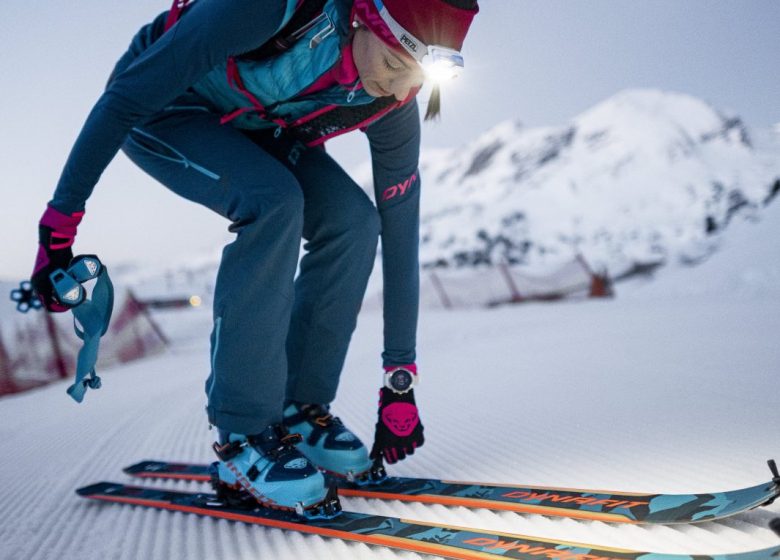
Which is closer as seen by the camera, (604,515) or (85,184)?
(604,515)

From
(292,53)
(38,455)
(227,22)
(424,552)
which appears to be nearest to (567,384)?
(424,552)

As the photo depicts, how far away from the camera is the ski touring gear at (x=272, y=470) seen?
0.99 m

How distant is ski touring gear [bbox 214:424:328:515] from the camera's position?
0.99 meters

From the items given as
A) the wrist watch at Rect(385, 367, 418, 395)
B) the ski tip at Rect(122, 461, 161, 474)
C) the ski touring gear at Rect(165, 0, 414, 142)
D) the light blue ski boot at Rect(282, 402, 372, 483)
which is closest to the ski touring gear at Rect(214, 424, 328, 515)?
the light blue ski boot at Rect(282, 402, 372, 483)

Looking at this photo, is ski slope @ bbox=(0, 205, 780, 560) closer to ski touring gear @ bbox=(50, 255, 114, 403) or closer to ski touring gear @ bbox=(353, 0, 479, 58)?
ski touring gear @ bbox=(50, 255, 114, 403)

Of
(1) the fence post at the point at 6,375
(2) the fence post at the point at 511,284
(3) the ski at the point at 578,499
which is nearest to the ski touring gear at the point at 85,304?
(3) the ski at the point at 578,499

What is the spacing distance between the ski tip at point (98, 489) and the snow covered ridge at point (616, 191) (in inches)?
576

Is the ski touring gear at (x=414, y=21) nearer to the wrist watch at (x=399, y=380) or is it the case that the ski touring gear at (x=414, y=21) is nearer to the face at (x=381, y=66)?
the face at (x=381, y=66)

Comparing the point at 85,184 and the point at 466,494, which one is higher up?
the point at 85,184

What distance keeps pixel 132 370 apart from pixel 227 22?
15.6ft

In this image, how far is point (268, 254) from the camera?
40.9 inches

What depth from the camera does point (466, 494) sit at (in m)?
1.00

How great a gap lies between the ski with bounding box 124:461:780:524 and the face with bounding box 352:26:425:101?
82 cm

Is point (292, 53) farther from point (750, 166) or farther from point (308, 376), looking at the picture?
point (750, 166)
